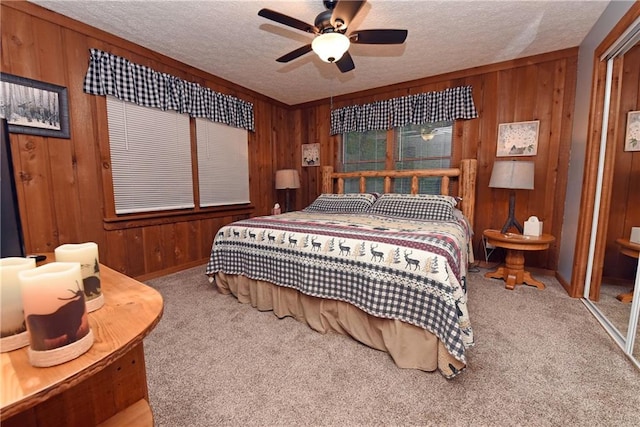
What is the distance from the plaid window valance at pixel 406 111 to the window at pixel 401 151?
12 cm

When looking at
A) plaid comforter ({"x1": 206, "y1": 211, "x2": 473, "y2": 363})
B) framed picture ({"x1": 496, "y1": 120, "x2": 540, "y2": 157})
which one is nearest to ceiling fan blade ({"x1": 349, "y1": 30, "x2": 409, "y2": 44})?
plaid comforter ({"x1": 206, "y1": 211, "x2": 473, "y2": 363})

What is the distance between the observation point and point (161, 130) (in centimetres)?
295

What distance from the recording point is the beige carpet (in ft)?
4.07

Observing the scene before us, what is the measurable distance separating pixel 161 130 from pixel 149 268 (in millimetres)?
1521

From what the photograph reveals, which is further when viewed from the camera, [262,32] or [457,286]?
[262,32]

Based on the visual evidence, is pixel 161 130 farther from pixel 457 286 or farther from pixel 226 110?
pixel 457 286

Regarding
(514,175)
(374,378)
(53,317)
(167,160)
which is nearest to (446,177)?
(514,175)

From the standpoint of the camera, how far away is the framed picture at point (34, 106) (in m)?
2.01

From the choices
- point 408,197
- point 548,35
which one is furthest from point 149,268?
point 548,35

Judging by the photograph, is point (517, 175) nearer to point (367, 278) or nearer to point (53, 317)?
point (367, 278)

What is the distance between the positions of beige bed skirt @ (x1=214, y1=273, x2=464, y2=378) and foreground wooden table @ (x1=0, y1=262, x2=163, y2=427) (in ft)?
3.93

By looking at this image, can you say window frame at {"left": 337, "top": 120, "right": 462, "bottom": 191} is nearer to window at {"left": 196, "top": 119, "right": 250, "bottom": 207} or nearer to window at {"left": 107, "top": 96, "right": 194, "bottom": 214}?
window at {"left": 196, "top": 119, "right": 250, "bottom": 207}

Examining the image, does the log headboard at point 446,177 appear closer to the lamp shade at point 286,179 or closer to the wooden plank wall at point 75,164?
the lamp shade at point 286,179

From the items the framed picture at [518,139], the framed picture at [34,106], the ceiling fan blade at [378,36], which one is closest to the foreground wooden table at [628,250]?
Answer: the framed picture at [518,139]
